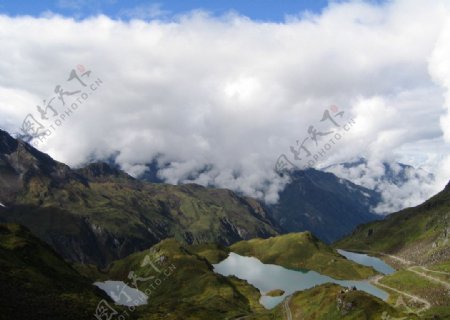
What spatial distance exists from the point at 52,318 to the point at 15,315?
14965 mm

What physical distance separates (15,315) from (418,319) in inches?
6095

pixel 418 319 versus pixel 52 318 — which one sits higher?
pixel 52 318

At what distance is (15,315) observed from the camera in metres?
187

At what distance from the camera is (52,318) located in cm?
19662

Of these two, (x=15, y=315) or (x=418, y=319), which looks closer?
(x=15, y=315)

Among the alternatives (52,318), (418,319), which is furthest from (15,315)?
(418,319)

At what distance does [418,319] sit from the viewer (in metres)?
199

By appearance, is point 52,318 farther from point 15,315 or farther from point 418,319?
point 418,319

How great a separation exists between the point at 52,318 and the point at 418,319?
144 m
